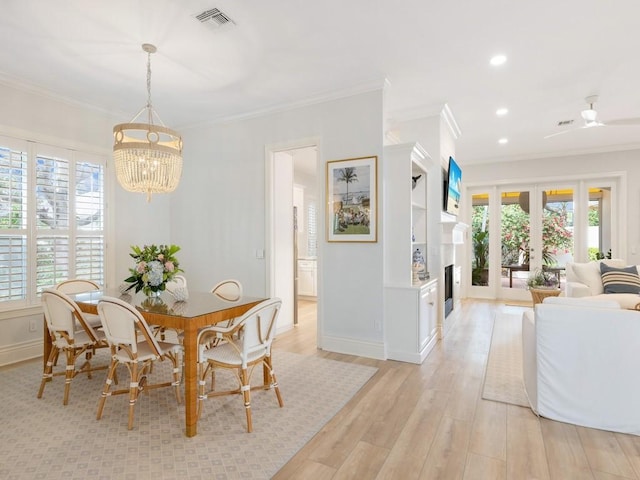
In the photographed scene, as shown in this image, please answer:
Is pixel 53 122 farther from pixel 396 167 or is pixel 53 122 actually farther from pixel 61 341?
pixel 396 167

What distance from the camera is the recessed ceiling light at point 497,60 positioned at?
3.25 m

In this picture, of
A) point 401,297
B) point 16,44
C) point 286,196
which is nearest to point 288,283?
point 286,196

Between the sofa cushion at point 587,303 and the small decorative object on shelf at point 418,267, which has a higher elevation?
the small decorative object on shelf at point 418,267

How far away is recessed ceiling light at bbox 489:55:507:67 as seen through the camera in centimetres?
325

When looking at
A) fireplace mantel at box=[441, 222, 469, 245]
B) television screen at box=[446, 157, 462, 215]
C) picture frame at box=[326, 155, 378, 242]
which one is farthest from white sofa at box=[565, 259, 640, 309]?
picture frame at box=[326, 155, 378, 242]

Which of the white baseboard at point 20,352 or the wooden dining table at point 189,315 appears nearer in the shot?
the wooden dining table at point 189,315

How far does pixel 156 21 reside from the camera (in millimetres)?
2707

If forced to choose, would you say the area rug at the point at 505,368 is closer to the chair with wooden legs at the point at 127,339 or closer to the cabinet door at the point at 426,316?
the cabinet door at the point at 426,316

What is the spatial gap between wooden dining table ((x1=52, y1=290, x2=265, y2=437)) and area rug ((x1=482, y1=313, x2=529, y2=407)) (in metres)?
2.20

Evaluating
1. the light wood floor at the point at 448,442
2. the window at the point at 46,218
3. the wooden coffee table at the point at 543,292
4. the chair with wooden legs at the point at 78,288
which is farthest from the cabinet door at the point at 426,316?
the window at the point at 46,218

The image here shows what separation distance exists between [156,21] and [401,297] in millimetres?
3321

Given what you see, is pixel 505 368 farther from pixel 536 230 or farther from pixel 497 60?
pixel 536 230

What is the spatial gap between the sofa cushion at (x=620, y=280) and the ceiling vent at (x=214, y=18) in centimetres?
568

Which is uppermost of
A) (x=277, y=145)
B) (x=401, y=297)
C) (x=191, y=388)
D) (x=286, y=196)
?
(x=277, y=145)
